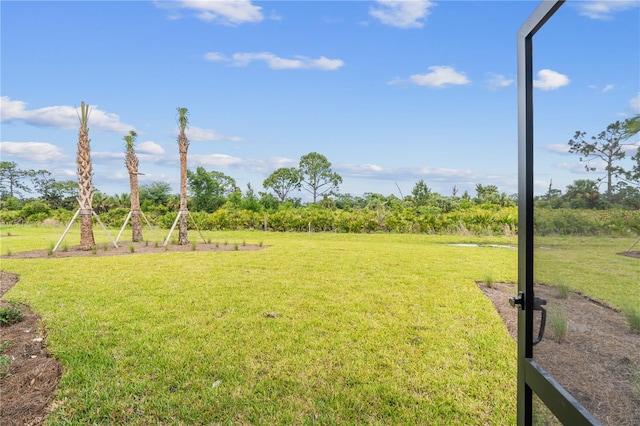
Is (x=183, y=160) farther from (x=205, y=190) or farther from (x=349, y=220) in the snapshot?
(x=205, y=190)

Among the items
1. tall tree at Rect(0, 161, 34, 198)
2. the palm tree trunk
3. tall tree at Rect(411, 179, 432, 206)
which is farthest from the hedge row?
tall tree at Rect(0, 161, 34, 198)

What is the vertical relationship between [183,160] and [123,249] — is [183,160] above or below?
above

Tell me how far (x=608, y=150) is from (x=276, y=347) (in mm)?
2642

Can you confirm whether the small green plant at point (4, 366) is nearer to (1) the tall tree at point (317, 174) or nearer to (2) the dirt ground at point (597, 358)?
(2) the dirt ground at point (597, 358)

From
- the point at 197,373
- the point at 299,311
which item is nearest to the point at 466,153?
the point at 299,311

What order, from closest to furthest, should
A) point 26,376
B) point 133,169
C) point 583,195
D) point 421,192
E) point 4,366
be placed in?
point 583,195 < point 26,376 < point 4,366 < point 133,169 < point 421,192

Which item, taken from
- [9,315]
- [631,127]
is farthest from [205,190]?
[631,127]

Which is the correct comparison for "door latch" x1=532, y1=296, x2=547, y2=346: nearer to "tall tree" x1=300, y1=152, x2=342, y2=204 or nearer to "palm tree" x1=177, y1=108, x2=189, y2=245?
"palm tree" x1=177, y1=108, x2=189, y2=245

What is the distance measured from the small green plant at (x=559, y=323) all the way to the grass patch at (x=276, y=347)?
1.15 m

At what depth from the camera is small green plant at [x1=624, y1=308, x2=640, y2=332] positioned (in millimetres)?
806

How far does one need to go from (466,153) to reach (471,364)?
13.7 m

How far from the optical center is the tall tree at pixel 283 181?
26047mm

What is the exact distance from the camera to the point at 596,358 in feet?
3.23

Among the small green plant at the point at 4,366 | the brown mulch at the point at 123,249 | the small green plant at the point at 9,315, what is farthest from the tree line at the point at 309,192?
the small green plant at the point at 9,315
